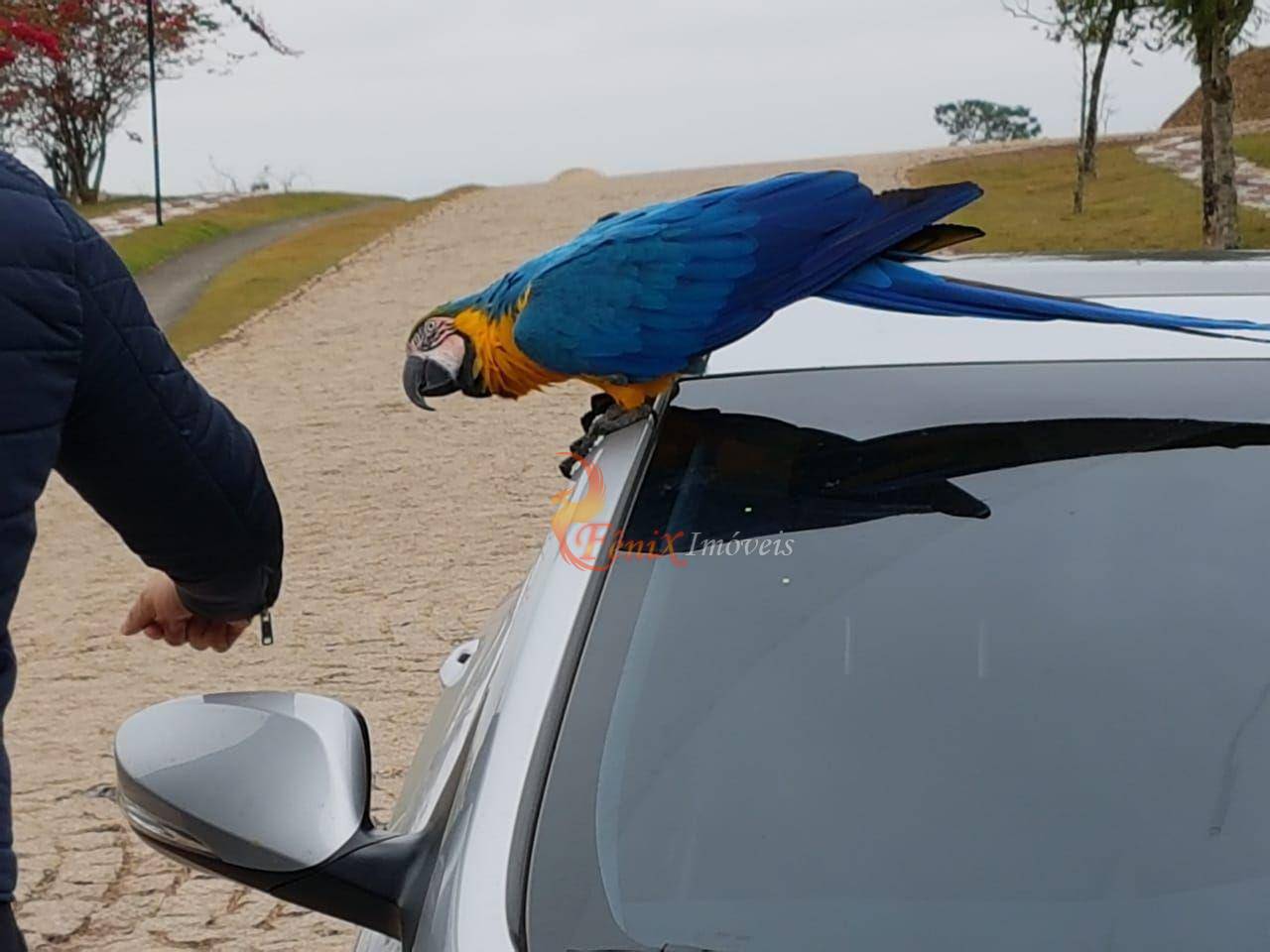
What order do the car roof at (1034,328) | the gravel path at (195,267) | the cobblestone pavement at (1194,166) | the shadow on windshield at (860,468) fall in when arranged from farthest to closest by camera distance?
the cobblestone pavement at (1194,166) < the gravel path at (195,267) < the car roof at (1034,328) < the shadow on windshield at (860,468)

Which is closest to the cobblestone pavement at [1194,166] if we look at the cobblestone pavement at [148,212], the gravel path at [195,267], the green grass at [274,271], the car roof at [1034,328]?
the green grass at [274,271]

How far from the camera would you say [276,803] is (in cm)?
125

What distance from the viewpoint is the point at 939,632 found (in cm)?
131

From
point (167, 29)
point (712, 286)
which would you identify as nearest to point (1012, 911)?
point (712, 286)

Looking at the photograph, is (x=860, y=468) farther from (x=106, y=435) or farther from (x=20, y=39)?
(x=20, y=39)

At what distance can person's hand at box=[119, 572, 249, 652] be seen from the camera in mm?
1640

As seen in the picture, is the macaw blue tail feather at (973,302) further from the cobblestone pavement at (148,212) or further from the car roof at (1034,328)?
the cobblestone pavement at (148,212)

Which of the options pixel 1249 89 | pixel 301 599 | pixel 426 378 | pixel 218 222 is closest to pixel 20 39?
pixel 426 378

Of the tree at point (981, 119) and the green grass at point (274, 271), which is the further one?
the tree at point (981, 119)

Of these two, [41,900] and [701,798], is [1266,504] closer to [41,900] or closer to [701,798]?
[701,798]

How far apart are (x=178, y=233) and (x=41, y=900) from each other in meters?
17.5

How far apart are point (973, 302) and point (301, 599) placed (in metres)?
4.74

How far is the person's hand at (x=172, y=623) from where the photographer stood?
5.38 ft

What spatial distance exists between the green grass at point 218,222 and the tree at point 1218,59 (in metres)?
10.5
